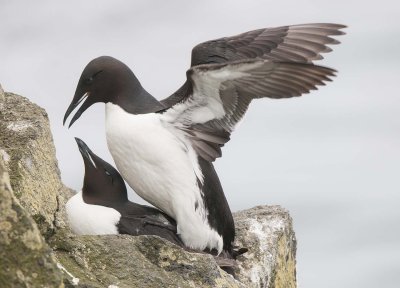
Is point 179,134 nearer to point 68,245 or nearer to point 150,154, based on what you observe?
point 150,154

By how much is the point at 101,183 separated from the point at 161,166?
0.57m

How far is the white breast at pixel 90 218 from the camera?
28.1 feet

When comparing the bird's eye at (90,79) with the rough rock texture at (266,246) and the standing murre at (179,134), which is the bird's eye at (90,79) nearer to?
the standing murre at (179,134)

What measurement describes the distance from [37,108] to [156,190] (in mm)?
1461

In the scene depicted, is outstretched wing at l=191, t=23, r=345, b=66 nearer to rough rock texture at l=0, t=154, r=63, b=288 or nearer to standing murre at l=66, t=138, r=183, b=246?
standing murre at l=66, t=138, r=183, b=246

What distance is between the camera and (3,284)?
4145 millimetres

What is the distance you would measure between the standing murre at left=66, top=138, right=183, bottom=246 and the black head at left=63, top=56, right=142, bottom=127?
46cm

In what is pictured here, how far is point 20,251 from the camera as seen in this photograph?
168 inches

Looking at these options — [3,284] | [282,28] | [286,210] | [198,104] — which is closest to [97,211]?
[198,104]

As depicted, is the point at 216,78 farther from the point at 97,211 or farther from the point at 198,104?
the point at 97,211

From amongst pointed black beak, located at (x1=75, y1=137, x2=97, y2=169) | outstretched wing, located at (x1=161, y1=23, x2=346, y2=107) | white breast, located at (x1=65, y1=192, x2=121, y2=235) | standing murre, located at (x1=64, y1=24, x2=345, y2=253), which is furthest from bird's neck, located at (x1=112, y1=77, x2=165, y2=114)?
white breast, located at (x1=65, y1=192, x2=121, y2=235)

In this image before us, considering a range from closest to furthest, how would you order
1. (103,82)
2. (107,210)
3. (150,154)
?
(107,210), (150,154), (103,82)

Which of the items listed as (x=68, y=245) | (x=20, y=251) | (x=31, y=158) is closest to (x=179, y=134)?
(x=31, y=158)

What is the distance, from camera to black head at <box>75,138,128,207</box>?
9.10m
